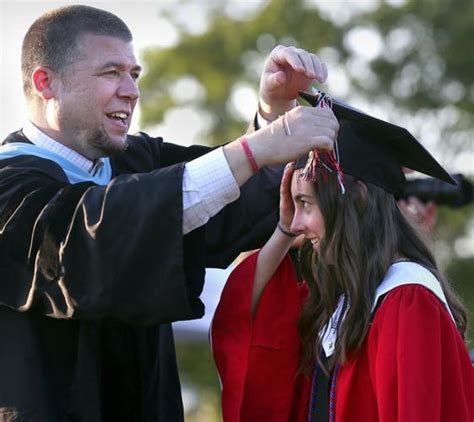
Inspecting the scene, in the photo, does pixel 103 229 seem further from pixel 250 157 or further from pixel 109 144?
pixel 109 144

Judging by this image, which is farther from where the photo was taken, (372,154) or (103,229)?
(372,154)

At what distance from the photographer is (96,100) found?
3.90m

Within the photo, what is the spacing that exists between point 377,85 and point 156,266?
1236 centimetres

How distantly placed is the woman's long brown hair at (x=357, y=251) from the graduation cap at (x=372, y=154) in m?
0.04

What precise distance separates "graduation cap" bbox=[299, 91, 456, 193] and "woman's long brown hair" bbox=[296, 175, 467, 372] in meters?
0.04

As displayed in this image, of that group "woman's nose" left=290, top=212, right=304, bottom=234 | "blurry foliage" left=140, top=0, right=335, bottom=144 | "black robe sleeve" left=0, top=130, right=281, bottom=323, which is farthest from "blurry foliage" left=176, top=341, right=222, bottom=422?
"black robe sleeve" left=0, top=130, right=281, bottom=323

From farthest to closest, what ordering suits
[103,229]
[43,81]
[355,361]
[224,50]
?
[224,50], [43,81], [355,361], [103,229]

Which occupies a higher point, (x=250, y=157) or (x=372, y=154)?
(x=372, y=154)

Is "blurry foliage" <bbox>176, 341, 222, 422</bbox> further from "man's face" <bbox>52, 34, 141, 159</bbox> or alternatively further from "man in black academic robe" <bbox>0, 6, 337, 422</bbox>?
"man's face" <bbox>52, 34, 141, 159</bbox>

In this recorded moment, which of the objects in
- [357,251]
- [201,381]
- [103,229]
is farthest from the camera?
[201,381]

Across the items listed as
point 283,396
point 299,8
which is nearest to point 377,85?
point 299,8

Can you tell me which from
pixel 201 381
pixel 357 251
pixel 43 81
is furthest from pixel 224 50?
pixel 357 251

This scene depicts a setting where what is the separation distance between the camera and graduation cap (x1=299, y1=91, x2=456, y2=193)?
3858 mm

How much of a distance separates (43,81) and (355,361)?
147 cm
